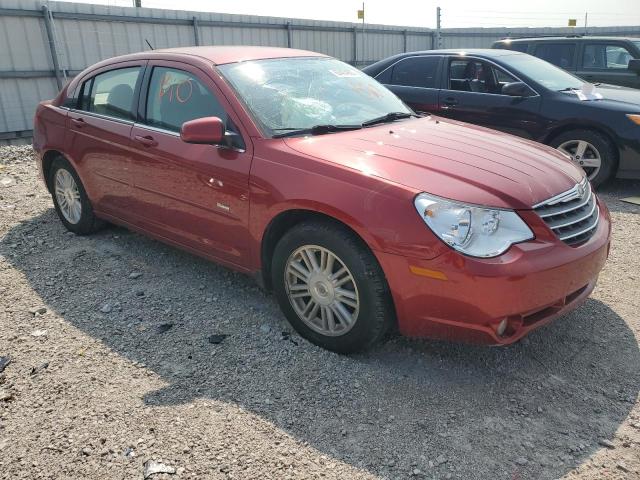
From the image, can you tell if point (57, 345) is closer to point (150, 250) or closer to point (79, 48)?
point (150, 250)

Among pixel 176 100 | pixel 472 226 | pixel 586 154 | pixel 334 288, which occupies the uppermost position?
pixel 176 100

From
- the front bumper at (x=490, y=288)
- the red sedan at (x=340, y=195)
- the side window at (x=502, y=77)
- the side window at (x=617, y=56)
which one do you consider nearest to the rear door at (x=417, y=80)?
the side window at (x=502, y=77)

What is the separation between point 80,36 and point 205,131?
9613 millimetres

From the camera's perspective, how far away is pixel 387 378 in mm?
2979

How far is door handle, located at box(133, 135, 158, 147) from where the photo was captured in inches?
153

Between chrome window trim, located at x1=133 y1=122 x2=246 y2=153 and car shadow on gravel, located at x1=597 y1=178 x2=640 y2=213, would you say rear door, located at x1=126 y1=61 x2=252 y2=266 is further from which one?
car shadow on gravel, located at x1=597 y1=178 x2=640 y2=213

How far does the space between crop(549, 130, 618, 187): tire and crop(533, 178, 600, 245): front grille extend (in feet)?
11.1

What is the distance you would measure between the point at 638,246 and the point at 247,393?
3.66m

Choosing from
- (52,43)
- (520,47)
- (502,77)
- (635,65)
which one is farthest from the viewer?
(52,43)

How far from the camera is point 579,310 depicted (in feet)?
12.0

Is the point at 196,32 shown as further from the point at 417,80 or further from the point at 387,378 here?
the point at 387,378

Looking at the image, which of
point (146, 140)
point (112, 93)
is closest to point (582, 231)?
point (146, 140)

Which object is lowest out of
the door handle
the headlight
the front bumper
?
the front bumper

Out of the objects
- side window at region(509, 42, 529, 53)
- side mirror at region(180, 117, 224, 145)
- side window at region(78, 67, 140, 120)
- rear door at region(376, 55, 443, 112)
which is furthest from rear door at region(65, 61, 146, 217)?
side window at region(509, 42, 529, 53)
